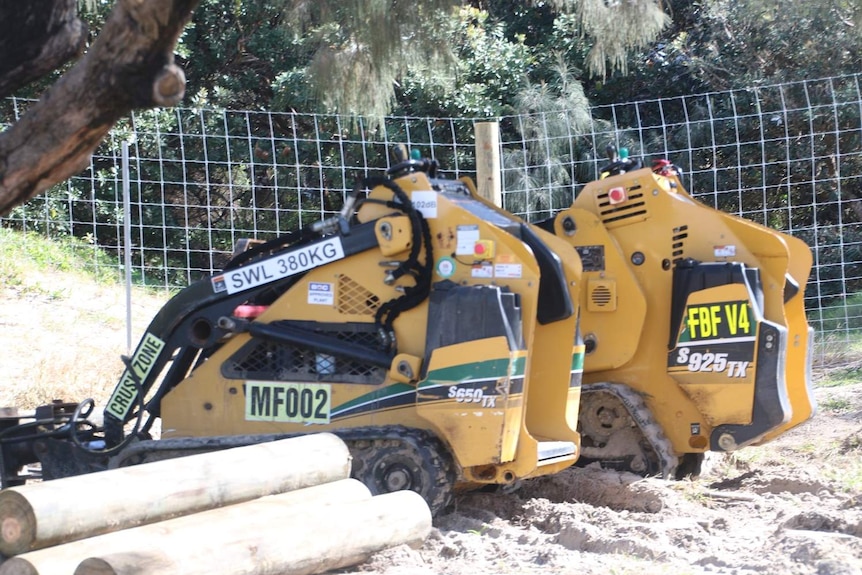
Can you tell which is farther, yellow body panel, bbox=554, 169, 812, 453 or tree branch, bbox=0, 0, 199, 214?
yellow body panel, bbox=554, 169, 812, 453

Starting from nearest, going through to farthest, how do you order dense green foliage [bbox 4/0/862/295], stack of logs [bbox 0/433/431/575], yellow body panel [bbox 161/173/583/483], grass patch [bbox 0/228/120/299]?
1. stack of logs [bbox 0/433/431/575]
2. yellow body panel [bbox 161/173/583/483]
3. grass patch [bbox 0/228/120/299]
4. dense green foliage [bbox 4/0/862/295]

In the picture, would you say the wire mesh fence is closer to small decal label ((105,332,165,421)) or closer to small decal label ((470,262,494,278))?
small decal label ((105,332,165,421))

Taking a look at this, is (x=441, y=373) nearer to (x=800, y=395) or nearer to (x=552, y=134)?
(x=800, y=395)

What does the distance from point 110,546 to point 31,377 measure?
231 inches

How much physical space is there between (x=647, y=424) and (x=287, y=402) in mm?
2275

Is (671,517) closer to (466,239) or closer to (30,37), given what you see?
(466,239)

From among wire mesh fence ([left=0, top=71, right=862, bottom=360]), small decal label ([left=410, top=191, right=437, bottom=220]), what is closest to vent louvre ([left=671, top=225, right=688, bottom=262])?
small decal label ([left=410, top=191, right=437, bottom=220])

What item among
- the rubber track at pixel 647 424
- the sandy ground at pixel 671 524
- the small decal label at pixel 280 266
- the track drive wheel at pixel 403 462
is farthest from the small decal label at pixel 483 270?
the rubber track at pixel 647 424

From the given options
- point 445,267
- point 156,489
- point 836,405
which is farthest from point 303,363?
point 836,405

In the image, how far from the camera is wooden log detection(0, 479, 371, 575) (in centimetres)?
424

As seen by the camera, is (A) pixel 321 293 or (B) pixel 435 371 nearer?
(B) pixel 435 371

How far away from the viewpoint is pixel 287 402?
6387 millimetres

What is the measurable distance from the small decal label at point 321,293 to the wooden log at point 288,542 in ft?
4.36

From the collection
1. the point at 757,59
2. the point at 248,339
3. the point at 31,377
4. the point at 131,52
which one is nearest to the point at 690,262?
the point at 248,339
